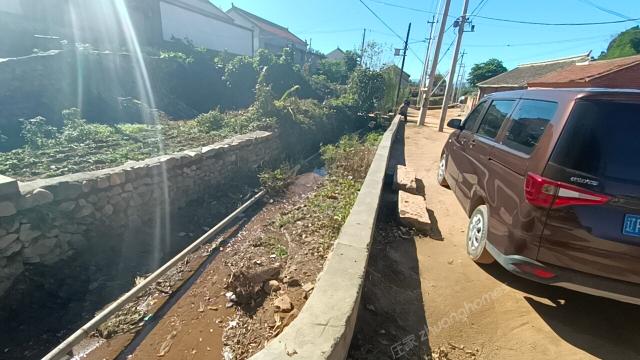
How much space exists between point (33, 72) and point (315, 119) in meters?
8.34

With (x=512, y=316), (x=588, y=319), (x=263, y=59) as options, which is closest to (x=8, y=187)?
(x=512, y=316)

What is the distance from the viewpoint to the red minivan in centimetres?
211

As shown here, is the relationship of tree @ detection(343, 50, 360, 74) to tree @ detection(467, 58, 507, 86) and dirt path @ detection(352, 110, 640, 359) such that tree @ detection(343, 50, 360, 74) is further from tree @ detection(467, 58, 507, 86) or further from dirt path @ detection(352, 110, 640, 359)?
dirt path @ detection(352, 110, 640, 359)

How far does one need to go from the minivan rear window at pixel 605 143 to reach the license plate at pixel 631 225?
0.25 meters

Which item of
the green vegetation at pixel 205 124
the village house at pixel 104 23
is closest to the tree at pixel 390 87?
the green vegetation at pixel 205 124

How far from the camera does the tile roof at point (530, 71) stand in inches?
960

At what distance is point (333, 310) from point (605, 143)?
7.44ft

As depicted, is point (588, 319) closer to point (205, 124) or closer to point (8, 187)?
point (8, 187)

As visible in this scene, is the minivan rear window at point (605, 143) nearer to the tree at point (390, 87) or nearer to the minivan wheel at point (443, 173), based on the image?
the minivan wheel at point (443, 173)

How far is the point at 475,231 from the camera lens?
343 cm

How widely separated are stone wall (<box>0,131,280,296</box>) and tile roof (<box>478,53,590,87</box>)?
2593 cm

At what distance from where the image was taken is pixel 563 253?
2268 millimetres

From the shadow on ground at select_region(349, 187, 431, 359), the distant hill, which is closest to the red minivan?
the shadow on ground at select_region(349, 187, 431, 359)

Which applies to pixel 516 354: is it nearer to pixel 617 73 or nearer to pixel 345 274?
pixel 345 274
